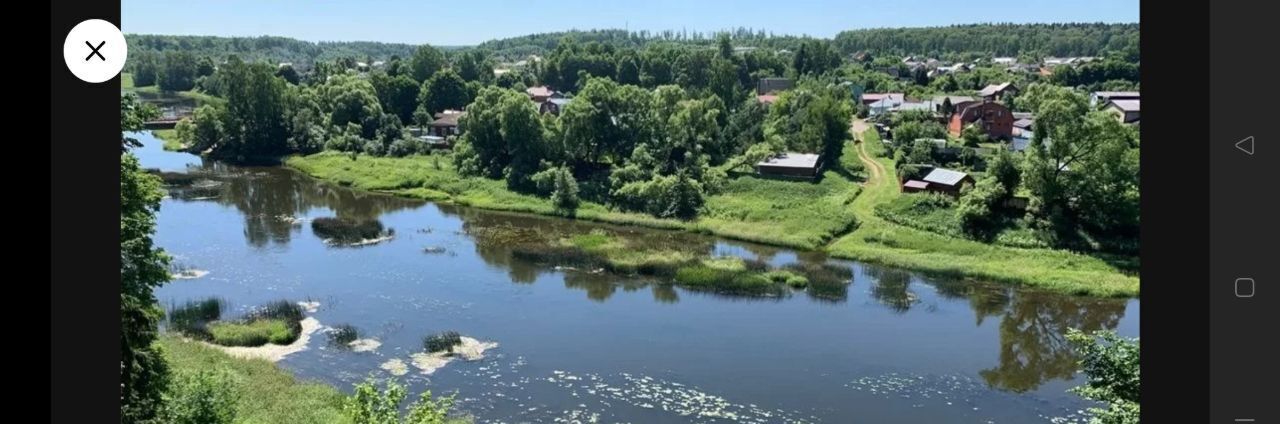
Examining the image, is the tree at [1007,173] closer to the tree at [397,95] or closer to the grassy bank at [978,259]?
the grassy bank at [978,259]

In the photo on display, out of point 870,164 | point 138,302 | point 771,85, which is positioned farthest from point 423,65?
point 138,302

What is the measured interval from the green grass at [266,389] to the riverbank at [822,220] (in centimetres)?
2072

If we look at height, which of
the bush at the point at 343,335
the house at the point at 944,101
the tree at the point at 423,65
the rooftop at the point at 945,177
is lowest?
the bush at the point at 343,335

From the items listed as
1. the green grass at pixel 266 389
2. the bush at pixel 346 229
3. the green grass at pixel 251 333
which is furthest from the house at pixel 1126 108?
the green grass at pixel 266 389

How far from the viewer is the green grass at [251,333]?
2472cm

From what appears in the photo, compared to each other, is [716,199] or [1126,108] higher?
[1126,108]

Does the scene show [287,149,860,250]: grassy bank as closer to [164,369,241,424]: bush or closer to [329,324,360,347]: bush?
[329,324,360,347]: bush

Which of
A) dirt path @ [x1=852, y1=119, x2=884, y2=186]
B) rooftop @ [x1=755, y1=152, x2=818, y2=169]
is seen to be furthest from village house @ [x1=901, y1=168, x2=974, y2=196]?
rooftop @ [x1=755, y1=152, x2=818, y2=169]

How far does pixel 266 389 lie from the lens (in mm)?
20906

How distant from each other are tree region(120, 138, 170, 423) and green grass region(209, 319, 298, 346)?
838 cm

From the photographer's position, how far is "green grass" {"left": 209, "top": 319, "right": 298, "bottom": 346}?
973 inches
